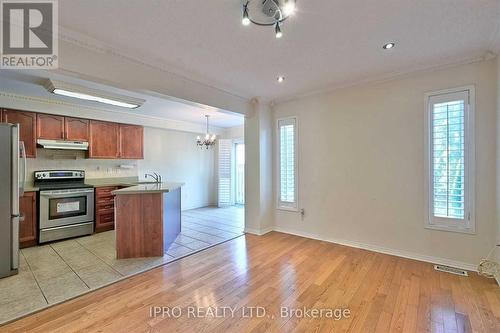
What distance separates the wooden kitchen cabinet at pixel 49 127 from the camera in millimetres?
4207

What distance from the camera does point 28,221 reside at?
3795 mm

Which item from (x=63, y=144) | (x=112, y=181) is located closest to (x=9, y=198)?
(x=63, y=144)

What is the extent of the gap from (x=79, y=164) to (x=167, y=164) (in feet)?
6.59

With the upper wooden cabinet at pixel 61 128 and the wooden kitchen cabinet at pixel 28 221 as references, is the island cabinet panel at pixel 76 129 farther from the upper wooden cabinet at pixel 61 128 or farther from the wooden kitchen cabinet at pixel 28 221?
the wooden kitchen cabinet at pixel 28 221

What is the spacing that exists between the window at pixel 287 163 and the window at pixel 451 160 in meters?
1.97

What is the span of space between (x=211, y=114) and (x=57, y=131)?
9.91 ft

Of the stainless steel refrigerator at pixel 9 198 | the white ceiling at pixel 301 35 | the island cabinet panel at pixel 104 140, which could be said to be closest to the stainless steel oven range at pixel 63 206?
the island cabinet panel at pixel 104 140

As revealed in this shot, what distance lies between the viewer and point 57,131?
4.40 metres

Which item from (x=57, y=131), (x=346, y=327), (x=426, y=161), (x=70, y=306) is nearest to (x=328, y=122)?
(x=426, y=161)

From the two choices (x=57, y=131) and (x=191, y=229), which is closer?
(x=57, y=131)

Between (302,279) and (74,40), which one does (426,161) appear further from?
(74,40)

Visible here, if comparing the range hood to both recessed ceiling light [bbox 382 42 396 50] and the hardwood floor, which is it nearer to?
the hardwood floor

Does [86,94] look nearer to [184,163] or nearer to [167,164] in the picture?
[167,164]

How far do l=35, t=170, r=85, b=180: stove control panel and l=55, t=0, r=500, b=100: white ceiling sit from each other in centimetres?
335
